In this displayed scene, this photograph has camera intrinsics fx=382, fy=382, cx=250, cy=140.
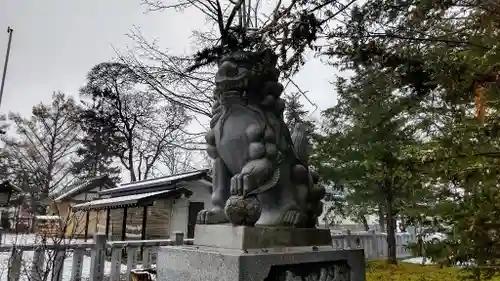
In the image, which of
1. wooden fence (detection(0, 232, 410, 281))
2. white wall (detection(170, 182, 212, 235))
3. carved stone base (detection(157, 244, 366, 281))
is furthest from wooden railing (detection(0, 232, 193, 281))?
white wall (detection(170, 182, 212, 235))

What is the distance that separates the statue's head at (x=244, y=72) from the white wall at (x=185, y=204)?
1109 cm

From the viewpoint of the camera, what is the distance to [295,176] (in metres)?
3.02

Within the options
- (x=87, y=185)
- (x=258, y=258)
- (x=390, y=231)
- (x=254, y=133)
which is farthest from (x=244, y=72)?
(x=87, y=185)

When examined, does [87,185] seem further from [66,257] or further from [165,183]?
[66,257]

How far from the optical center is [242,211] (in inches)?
98.0

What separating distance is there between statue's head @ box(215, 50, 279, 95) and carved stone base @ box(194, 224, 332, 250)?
106 cm

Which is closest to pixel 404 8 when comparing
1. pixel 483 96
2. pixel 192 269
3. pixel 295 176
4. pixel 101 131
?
pixel 483 96

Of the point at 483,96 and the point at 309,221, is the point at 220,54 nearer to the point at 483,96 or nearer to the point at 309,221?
the point at 309,221

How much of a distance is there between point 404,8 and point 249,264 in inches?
132

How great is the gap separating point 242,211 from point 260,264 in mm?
349

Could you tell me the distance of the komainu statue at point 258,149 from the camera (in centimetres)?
279

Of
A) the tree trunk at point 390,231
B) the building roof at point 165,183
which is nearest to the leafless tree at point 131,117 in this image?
the building roof at point 165,183

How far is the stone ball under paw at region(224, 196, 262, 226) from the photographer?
98.0 inches

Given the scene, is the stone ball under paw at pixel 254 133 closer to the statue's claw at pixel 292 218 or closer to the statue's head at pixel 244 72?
the statue's head at pixel 244 72
